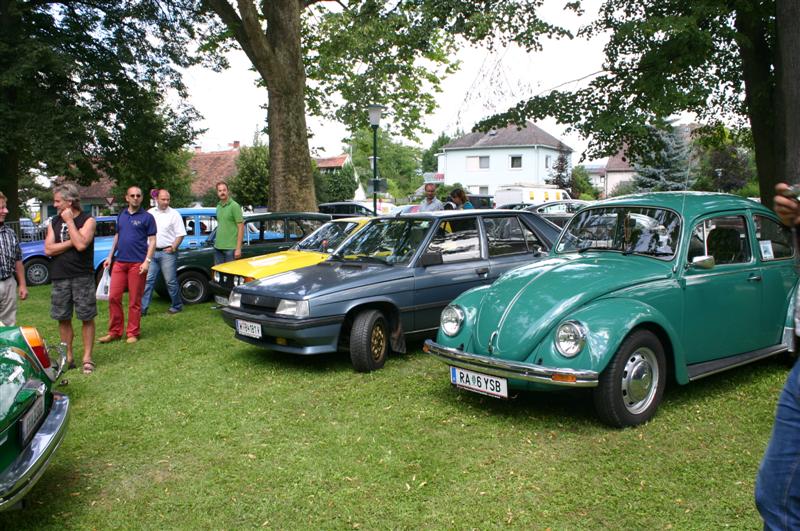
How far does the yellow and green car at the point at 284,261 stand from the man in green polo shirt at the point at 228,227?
2.68 ft

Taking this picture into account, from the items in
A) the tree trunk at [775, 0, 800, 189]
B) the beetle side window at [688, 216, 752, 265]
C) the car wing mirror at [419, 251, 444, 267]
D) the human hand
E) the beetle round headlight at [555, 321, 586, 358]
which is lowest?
the beetle round headlight at [555, 321, 586, 358]

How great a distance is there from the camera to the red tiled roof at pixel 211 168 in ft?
179

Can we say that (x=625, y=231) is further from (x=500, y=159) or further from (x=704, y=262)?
(x=500, y=159)

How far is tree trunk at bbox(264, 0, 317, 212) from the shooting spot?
579 inches

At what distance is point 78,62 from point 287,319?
15.3 m

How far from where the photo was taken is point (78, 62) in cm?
1766

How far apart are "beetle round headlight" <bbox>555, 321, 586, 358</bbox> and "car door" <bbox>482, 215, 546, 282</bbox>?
2.56 meters

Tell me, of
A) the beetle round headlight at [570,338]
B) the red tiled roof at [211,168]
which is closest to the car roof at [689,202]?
the beetle round headlight at [570,338]

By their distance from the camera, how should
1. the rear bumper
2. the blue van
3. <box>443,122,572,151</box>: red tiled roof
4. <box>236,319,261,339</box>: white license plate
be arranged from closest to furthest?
the rear bumper → <box>236,319,261,339</box>: white license plate → the blue van → <box>443,122,572,151</box>: red tiled roof

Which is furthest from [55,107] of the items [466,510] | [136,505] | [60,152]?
[466,510]

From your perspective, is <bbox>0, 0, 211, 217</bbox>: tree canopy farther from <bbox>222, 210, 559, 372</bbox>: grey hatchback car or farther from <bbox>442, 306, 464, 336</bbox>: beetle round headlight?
<bbox>442, 306, 464, 336</bbox>: beetle round headlight

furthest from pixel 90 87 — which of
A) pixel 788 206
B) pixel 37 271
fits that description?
pixel 788 206

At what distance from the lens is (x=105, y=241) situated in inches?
524

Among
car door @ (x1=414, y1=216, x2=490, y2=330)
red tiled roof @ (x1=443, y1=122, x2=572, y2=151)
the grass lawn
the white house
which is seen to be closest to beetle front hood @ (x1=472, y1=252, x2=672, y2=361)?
the grass lawn
